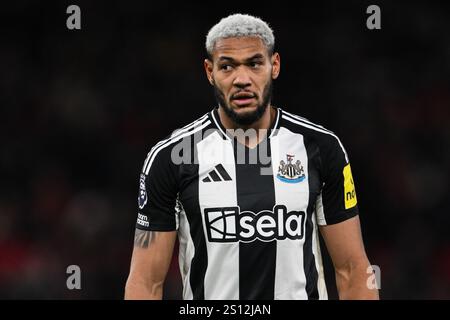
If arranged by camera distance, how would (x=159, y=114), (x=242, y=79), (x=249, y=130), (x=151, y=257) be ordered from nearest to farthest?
(x=242, y=79) < (x=151, y=257) < (x=249, y=130) < (x=159, y=114)

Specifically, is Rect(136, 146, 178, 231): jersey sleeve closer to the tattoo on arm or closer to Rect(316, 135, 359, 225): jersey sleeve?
the tattoo on arm

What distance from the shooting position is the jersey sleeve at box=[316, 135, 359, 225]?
4.05 metres

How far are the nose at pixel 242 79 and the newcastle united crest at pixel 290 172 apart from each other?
1.38 feet

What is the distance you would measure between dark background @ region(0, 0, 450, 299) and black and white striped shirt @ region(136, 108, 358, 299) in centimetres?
393

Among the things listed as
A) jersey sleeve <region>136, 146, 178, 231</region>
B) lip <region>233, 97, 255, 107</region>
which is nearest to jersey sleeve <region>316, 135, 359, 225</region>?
lip <region>233, 97, 255, 107</region>

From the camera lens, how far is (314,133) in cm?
411

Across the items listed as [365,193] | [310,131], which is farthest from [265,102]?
[365,193]

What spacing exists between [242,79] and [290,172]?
1.60 ft

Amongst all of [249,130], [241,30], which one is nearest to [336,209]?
[249,130]

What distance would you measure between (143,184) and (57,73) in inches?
230

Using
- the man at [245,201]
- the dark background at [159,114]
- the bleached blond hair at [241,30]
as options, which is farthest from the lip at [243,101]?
the dark background at [159,114]

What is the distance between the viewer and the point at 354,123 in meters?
9.22

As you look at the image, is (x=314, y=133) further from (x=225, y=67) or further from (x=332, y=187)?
(x=225, y=67)

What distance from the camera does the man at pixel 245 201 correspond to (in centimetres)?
390
